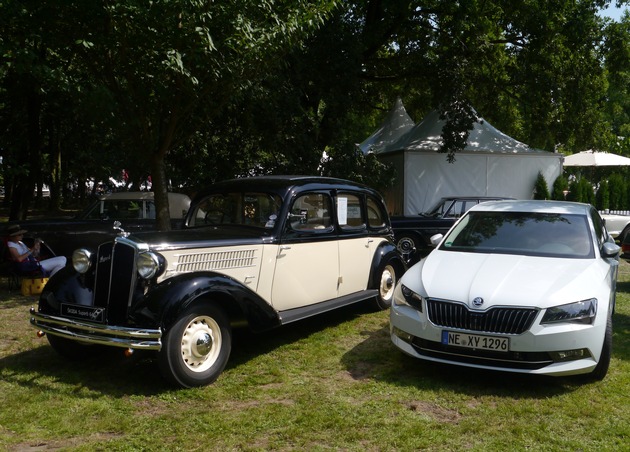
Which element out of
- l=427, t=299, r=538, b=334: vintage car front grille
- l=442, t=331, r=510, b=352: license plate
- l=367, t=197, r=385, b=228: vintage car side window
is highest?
l=367, t=197, r=385, b=228: vintage car side window

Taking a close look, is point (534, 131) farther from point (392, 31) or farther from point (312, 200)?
point (312, 200)

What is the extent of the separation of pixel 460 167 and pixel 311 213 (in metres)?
14.1

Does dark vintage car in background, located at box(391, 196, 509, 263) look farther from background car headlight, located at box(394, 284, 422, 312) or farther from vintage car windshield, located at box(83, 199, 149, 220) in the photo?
background car headlight, located at box(394, 284, 422, 312)

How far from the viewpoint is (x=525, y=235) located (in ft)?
19.6

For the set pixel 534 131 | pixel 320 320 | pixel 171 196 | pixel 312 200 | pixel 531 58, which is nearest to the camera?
pixel 312 200

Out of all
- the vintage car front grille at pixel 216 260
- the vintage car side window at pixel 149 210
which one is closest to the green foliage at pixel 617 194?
the vintage car side window at pixel 149 210

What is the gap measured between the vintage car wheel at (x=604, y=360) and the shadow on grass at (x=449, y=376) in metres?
0.13

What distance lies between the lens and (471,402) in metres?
4.56

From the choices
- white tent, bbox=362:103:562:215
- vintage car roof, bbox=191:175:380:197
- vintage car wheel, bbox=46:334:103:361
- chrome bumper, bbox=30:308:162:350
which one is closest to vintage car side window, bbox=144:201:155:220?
vintage car roof, bbox=191:175:380:197

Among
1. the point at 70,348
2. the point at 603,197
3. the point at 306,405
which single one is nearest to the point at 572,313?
the point at 306,405

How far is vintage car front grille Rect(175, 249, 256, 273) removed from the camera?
5062mm

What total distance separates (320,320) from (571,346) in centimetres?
349

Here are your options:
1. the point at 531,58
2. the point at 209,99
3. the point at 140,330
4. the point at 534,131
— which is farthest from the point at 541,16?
the point at 140,330

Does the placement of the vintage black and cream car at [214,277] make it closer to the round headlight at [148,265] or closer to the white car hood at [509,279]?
the round headlight at [148,265]
